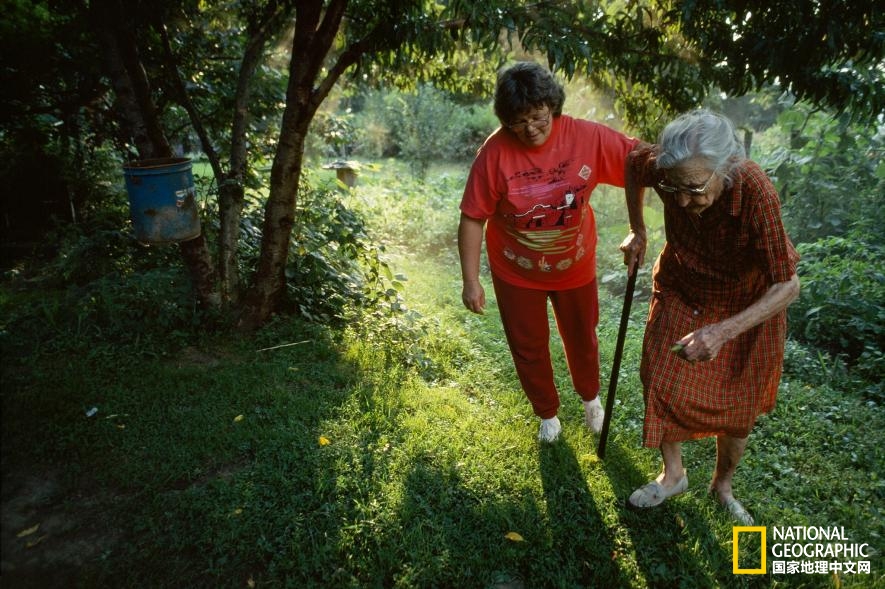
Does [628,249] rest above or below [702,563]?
above

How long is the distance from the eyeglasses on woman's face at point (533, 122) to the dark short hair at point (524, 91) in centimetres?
3

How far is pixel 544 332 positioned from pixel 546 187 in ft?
2.70

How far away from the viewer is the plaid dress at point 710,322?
7.23 ft

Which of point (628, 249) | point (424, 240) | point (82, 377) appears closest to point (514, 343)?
point (628, 249)

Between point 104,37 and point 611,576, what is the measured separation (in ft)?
13.8

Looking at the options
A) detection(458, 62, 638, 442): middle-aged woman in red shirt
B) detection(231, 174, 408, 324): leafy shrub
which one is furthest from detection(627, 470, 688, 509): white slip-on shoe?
detection(231, 174, 408, 324): leafy shrub

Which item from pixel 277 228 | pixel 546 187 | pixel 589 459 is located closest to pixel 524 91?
pixel 546 187

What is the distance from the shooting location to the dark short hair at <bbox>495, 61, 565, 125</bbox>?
2541mm

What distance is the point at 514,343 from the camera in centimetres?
309

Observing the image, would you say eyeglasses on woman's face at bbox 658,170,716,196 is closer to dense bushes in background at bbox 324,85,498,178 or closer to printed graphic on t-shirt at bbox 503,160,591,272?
printed graphic on t-shirt at bbox 503,160,591,272

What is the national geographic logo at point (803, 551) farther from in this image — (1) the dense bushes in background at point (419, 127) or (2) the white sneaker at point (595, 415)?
(1) the dense bushes in background at point (419, 127)

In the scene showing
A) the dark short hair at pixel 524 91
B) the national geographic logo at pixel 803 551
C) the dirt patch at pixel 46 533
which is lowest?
the national geographic logo at pixel 803 551

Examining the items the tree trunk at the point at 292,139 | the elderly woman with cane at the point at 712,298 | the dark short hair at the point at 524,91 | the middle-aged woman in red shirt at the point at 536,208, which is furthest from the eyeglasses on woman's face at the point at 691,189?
the tree trunk at the point at 292,139

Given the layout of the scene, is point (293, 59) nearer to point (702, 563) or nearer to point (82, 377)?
point (82, 377)
